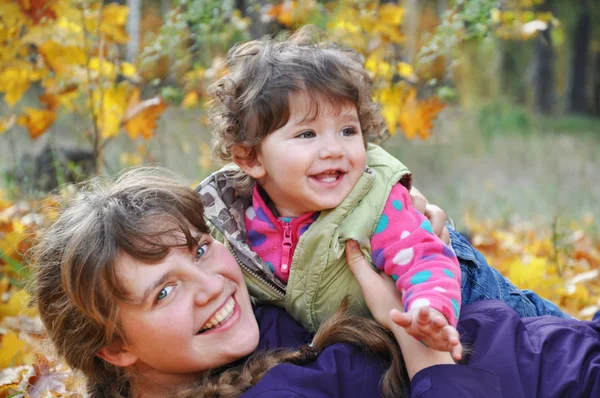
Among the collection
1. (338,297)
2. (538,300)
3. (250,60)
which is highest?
(250,60)

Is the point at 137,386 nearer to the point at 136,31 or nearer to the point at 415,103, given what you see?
the point at 415,103

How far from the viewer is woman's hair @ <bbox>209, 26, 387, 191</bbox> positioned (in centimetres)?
202

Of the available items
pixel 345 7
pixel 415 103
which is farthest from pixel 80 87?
pixel 415 103

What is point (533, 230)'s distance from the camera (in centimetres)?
603

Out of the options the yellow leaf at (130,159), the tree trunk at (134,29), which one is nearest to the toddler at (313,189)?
the yellow leaf at (130,159)

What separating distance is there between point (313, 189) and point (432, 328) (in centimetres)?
55

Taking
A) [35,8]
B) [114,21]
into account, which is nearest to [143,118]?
[114,21]

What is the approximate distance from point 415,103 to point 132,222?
7.54ft

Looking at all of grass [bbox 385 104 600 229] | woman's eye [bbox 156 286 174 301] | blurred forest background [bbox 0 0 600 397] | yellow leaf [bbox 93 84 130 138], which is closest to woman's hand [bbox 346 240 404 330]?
woman's eye [bbox 156 286 174 301]

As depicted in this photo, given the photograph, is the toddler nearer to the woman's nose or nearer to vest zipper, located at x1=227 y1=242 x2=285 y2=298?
vest zipper, located at x1=227 y1=242 x2=285 y2=298

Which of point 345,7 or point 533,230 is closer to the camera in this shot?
point 345,7

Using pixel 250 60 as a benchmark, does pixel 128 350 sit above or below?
below

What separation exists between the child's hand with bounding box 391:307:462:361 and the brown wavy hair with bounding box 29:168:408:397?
7.9 inches

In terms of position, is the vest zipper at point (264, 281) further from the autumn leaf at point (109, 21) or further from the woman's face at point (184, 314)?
the autumn leaf at point (109, 21)
